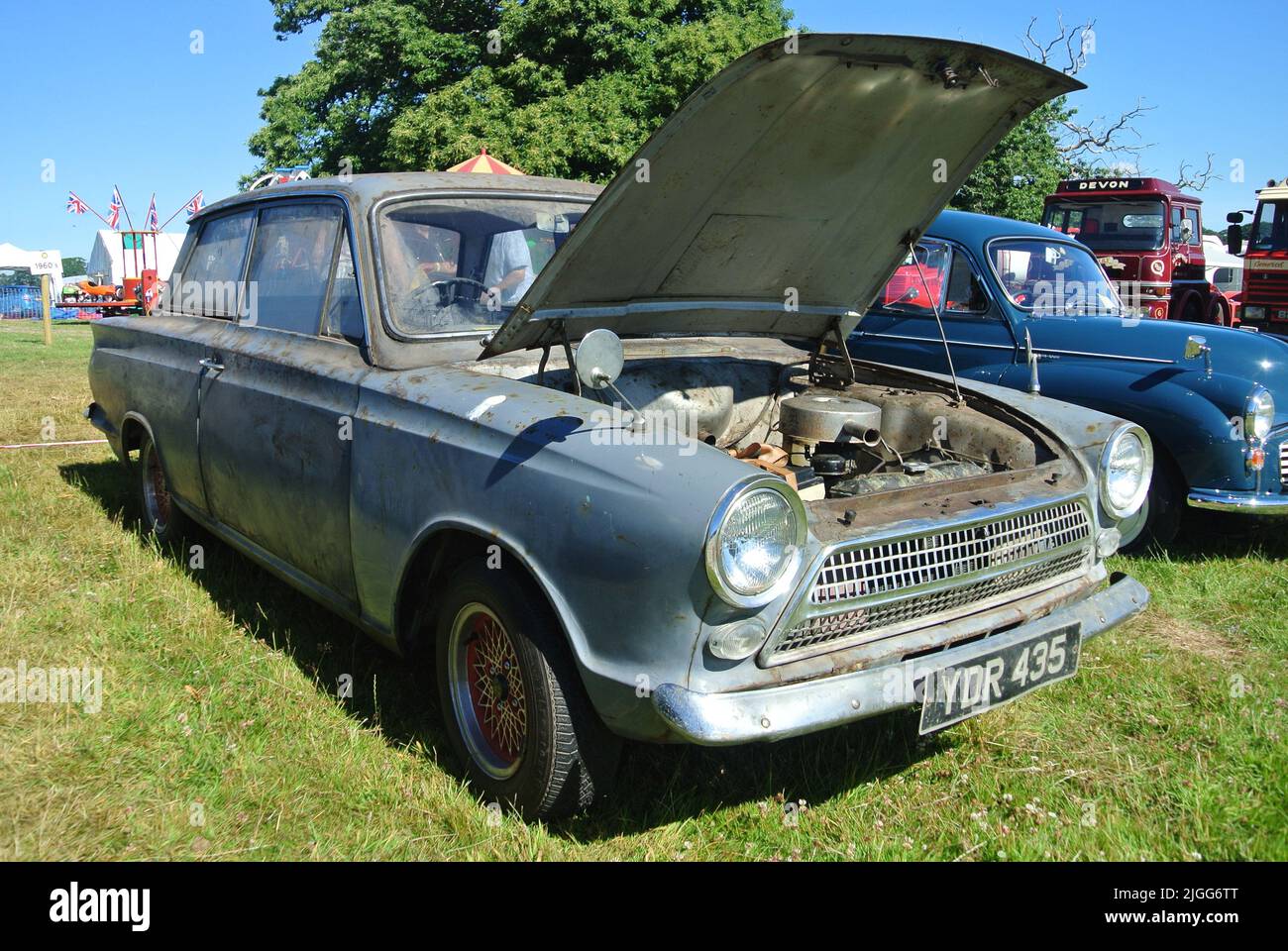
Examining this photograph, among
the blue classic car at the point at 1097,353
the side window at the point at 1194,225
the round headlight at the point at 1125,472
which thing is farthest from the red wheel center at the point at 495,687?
the side window at the point at 1194,225

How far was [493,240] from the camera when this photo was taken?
133 inches

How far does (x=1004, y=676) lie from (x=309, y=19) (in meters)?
23.8

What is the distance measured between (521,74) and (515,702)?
16503 millimetres

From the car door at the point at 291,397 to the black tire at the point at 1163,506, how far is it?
392 cm

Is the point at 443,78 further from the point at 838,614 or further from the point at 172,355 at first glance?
the point at 838,614

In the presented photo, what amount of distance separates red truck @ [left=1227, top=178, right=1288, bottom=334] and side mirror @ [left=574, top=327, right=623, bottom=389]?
41.4ft

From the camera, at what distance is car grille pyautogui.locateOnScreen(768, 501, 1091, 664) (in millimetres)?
2275

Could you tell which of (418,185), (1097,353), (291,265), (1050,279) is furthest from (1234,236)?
(291,265)

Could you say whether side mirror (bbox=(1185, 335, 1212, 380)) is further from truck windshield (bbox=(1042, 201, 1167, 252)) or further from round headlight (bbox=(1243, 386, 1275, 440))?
truck windshield (bbox=(1042, 201, 1167, 252))

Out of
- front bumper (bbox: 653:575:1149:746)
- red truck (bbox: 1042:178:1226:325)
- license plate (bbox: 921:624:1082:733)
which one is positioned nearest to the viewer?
front bumper (bbox: 653:575:1149:746)

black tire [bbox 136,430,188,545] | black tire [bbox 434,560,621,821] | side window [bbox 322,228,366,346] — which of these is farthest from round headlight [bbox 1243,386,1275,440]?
black tire [bbox 136,430,188,545]

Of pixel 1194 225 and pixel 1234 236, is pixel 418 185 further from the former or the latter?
pixel 1194 225

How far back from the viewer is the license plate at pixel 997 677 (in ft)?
7.64
